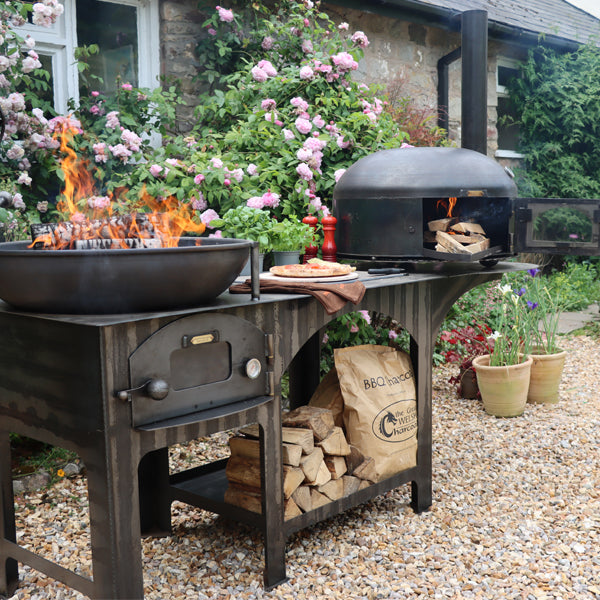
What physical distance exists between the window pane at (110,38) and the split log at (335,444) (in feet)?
12.1

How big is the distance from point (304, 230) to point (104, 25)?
2871 mm

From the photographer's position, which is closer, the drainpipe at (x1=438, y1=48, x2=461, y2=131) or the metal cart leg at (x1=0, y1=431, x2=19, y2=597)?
the metal cart leg at (x1=0, y1=431, x2=19, y2=597)

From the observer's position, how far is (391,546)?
10.2ft

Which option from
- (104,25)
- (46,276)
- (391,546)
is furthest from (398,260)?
(104,25)

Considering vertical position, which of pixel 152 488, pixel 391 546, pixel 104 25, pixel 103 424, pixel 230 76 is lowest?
pixel 391 546

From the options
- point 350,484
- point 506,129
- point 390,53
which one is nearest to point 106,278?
point 350,484

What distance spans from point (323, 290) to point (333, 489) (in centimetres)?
87

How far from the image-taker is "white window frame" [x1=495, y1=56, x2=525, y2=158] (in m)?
9.57

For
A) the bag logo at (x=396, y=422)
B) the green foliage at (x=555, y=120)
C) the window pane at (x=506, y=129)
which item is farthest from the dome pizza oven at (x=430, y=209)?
the window pane at (x=506, y=129)

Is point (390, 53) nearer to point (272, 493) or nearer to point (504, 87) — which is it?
point (504, 87)

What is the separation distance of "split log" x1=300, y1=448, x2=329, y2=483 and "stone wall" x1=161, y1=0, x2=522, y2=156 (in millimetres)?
3831

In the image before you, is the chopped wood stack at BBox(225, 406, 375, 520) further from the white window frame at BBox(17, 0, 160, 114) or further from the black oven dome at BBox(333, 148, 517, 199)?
the white window frame at BBox(17, 0, 160, 114)

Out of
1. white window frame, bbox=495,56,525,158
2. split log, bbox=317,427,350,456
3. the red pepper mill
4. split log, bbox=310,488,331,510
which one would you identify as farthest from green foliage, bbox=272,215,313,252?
white window frame, bbox=495,56,525,158

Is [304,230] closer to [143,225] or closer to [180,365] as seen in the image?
[143,225]
